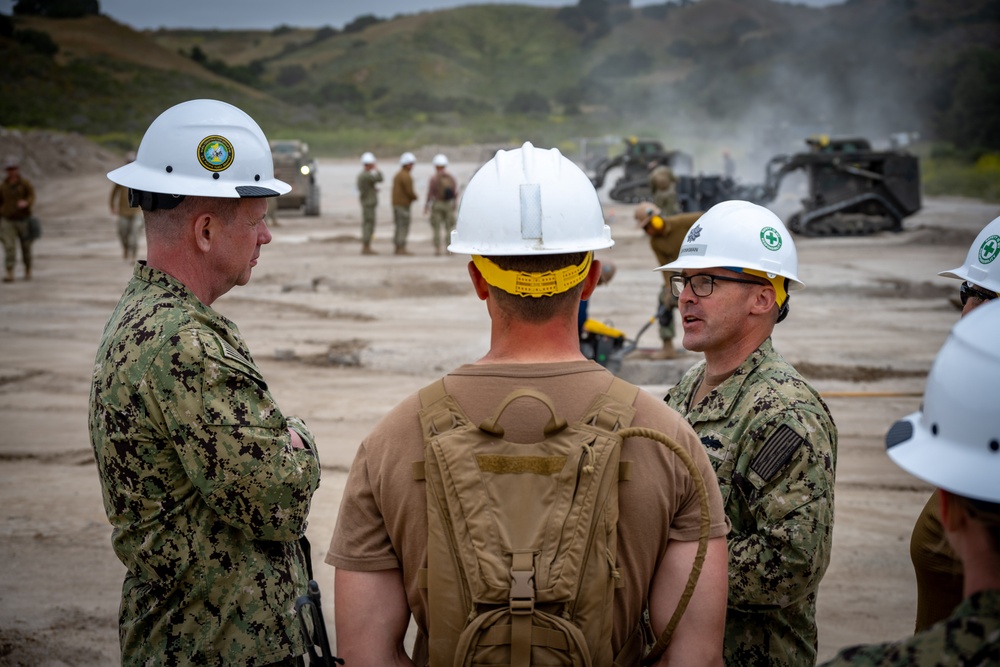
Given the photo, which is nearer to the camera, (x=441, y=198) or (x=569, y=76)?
(x=441, y=198)

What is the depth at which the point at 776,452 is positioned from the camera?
273 centimetres

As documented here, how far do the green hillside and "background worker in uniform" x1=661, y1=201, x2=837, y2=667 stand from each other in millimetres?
43402

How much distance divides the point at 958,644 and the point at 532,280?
1063 mm

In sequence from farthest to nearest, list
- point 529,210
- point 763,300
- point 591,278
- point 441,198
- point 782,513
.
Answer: point 441,198
point 763,300
point 782,513
point 591,278
point 529,210

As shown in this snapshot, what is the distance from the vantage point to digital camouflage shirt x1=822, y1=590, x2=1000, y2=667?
141 centimetres

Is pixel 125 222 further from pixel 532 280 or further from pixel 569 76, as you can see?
pixel 569 76

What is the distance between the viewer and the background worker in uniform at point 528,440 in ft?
6.41

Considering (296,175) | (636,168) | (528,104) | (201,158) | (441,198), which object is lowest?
(441,198)

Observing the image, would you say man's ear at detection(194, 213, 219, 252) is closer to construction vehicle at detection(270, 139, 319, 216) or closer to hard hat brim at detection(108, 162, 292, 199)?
hard hat brim at detection(108, 162, 292, 199)

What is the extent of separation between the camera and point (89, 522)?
6797 mm

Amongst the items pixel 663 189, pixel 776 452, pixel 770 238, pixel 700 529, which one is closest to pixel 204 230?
pixel 700 529

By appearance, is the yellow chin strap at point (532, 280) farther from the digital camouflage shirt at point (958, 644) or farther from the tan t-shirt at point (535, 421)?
the digital camouflage shirt at point (958, 644)

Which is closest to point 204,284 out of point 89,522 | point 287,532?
point 287,532

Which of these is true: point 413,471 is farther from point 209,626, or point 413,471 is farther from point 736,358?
point 736,358
